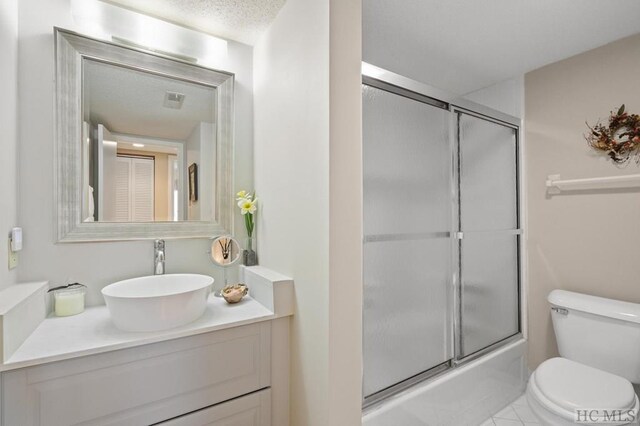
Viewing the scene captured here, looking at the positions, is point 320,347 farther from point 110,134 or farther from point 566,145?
point 566,145

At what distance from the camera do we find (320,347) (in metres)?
1.17

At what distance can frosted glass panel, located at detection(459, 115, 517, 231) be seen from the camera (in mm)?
1911

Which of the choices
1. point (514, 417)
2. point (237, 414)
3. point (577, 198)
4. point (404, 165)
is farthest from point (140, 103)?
point (514, 417)

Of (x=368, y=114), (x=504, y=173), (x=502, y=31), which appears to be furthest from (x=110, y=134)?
(x=504, y=173)

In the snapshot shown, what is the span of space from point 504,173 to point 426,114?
38.2 inches

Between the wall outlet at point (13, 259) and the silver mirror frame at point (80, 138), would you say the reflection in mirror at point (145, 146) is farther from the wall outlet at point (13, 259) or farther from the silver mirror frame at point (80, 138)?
the wall outlet at point (13, 259)

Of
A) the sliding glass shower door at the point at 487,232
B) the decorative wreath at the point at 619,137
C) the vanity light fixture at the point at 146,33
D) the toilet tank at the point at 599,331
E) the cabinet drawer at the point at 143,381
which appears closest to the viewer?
the cabinet drawer at the point at 143,381

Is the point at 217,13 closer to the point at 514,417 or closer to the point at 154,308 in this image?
the point at 154,308

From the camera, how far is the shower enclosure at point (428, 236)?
1.52m

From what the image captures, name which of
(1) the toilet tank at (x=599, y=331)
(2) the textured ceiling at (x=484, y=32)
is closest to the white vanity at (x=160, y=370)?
(2) the textured ceiling at (x=484, y=32)

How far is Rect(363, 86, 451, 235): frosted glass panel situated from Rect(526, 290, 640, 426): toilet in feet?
3.01

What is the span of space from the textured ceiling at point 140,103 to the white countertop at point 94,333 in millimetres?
898

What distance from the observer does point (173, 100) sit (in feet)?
5.38

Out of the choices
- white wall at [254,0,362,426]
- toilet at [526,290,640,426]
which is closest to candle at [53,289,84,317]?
white wall at [254,0,362,426]
